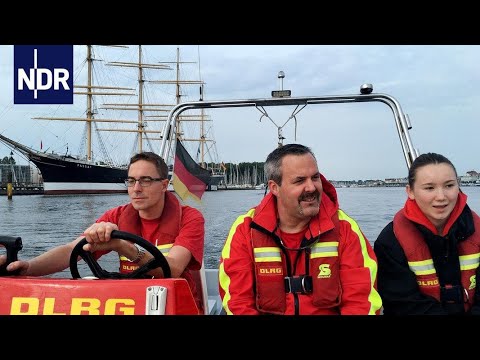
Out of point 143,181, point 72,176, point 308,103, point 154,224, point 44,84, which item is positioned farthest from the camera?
point 72,176

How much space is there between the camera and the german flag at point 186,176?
332 cm

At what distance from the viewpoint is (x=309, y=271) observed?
87.3 inches

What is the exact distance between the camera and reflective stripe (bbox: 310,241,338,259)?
220 cm

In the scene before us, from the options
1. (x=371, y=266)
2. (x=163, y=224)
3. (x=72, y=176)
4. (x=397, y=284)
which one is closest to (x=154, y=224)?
(x=163, y=224)

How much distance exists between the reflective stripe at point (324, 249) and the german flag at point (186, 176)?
1335 mm

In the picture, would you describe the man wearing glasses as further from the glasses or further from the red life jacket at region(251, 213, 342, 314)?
the red life jacket at region(251, 213, 342, 314)

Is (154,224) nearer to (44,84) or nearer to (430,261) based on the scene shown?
(430,261)

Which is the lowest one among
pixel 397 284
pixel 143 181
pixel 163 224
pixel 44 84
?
pixel 397 284

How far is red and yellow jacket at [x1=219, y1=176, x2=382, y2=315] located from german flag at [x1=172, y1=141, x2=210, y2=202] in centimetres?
111

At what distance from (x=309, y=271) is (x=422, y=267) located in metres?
0.54

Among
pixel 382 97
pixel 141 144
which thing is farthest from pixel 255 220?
pixel 141 144

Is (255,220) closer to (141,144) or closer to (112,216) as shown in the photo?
(112,216)

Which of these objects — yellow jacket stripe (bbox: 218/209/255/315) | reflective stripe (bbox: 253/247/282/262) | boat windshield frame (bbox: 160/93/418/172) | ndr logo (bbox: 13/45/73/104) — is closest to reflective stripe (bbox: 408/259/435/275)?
reflective stripe (bbox: 253/247/282/262)

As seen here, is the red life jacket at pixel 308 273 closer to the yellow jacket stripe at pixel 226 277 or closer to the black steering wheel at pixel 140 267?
the yellow jacket stripe at pixel 226 277
